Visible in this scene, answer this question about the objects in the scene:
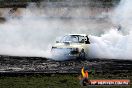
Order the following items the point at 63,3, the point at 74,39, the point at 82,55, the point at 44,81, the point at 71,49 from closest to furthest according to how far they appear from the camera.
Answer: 1. the point at 44,81
2. the point at 71,49
3. the point at 82,55
4. the point at 74,39
5. the point at 63,3

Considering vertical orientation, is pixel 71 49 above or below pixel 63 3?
below

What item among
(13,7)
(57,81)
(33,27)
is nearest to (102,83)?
(57,81)

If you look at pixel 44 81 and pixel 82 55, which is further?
pixel 82 55

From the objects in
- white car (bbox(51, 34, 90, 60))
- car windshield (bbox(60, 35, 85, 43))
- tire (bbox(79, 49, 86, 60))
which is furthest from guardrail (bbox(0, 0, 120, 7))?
tire (bbox(79, 49, 86, 60))

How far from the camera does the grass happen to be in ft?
43.1

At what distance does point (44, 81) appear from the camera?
14008 mm

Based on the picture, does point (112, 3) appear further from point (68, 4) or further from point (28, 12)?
point (28, 12)

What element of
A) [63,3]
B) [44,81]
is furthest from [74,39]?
[63,3]

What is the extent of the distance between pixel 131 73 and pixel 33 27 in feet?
84.5

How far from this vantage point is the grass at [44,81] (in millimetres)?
13133

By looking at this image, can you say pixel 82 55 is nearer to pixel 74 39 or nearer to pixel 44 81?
pixel 74 39

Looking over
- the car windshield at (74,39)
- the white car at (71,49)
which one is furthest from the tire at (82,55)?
the car windshield at (74,39)

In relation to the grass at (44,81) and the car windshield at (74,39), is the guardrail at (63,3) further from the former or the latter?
the grass at (44,81)

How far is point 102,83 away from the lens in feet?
35.5
